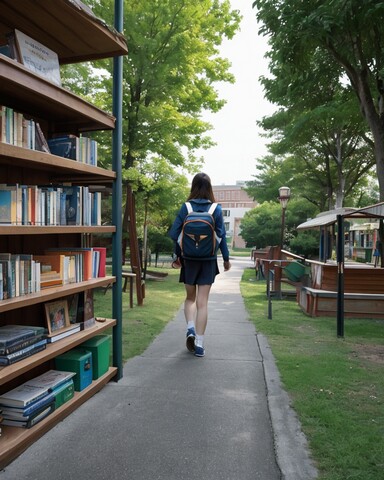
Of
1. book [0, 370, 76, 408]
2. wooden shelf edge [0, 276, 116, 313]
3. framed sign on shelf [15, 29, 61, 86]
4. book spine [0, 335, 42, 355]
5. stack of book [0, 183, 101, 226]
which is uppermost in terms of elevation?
framed sign on shelf [15, 29, 61, 86]

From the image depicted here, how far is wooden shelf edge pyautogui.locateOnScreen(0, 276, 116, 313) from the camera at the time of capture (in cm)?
243

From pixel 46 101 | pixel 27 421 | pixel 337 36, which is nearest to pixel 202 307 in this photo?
pixel 27 421

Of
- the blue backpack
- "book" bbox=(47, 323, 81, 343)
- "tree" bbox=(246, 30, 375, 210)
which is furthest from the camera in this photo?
"tree" bbox=(246, 30, 375, 210)

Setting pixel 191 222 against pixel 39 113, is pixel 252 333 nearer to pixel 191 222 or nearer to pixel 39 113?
pixel 191 222

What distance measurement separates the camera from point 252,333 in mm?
6090

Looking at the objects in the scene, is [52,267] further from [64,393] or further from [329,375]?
[329,375]

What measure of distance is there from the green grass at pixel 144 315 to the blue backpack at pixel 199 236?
152cm

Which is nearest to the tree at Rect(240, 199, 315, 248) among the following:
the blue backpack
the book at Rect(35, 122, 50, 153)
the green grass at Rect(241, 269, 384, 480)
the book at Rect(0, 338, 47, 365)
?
the green grass at Rect(241, 269, 384, 480)

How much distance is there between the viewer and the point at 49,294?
2852 millimetres

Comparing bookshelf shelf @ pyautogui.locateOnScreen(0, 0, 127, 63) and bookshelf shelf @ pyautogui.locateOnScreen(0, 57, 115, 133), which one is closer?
bookshelf shelf @ pyautogui.locateOnScreen(0, 57, 115, 133)

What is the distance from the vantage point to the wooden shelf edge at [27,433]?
7.75ft

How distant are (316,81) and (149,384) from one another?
10.7 m

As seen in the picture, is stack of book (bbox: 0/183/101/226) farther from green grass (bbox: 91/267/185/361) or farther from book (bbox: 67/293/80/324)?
green grass (bbox: 91/267/185/361)

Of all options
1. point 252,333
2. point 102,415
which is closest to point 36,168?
point 102,415
